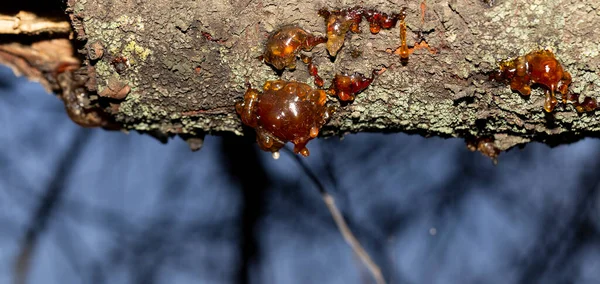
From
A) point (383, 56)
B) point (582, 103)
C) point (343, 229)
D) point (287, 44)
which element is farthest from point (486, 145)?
point (343, 229)

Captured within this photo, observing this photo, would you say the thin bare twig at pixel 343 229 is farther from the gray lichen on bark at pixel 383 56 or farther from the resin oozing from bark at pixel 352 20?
the resin oozing from bark at pixel 352 20

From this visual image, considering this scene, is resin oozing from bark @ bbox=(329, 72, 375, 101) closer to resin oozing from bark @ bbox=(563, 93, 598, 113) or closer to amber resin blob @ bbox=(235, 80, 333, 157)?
amber resin blob @ bbox=(235, 80, 333, 157)

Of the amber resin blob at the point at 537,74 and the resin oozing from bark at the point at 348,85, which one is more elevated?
the amber resin blob at the point at 537,74

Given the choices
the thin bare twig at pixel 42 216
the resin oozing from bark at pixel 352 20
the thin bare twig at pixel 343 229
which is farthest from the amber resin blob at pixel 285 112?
the thin bare twig at pixel 42 216

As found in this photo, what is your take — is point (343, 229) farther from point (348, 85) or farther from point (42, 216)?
point (42, 216)

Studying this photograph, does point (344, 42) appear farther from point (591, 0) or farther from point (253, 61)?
point (591, 0)

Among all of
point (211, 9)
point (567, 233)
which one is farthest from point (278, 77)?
point (567, 233)

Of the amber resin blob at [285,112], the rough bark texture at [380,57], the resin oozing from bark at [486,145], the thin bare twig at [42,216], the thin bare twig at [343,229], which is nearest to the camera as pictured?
the rough bark texture at [380,57]
